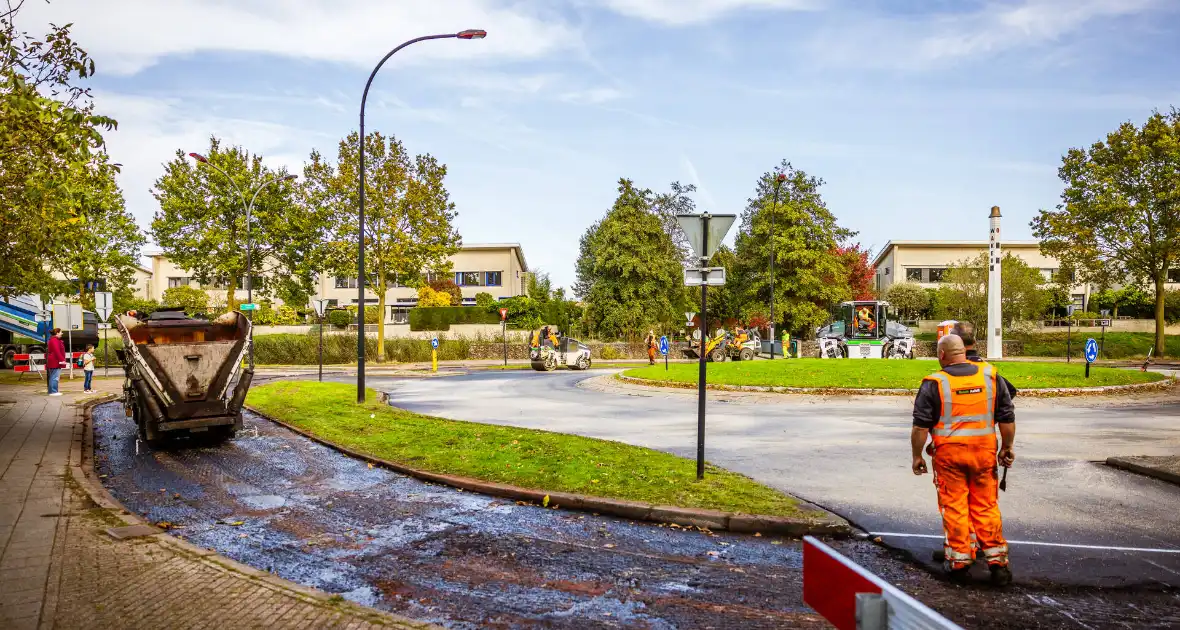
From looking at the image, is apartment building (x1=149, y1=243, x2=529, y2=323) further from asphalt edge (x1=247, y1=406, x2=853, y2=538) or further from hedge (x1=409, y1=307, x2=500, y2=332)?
asphalt edge (x1=247, y1=406, x2=853, y2=538)

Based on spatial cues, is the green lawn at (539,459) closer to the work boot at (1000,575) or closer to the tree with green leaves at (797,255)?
the work boot at (1000,575)

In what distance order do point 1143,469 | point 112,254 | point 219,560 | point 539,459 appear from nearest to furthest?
point 219,560, point 1143,469, point 539,459, point 112,254

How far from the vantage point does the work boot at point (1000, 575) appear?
5.07 metres

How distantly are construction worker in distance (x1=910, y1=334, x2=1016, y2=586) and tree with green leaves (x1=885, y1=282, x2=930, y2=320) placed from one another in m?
56.5

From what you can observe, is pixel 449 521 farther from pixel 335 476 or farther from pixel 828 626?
pixel 828 626

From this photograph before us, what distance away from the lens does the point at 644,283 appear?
47.4 meters

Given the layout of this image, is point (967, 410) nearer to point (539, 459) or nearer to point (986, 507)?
point (986, 507)

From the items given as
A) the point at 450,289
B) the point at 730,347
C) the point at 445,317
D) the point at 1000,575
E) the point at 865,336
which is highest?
the point at 450,289

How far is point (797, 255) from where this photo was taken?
44.6 m

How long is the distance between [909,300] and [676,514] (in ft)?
186

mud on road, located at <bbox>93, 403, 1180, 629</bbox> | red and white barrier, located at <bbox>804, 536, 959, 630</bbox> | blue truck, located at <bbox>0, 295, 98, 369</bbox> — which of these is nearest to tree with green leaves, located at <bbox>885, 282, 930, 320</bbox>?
blue truck, located at <bbox>0, 295, 98, 369</bbox>

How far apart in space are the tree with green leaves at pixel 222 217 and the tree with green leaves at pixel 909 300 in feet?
136

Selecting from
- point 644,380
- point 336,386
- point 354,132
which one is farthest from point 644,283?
point 336,386

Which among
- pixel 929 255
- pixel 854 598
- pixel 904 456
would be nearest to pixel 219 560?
pixel 854 598
